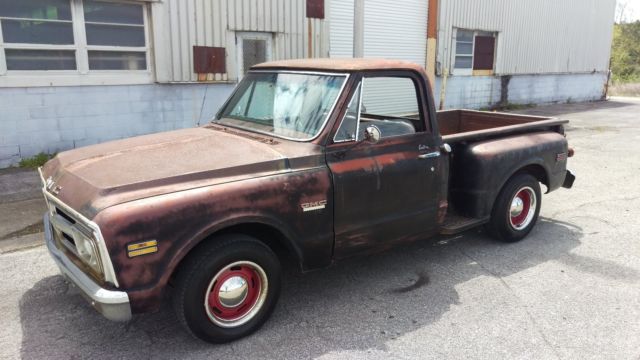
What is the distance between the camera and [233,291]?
3529mm

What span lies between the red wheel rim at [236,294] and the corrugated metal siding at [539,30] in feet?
43.6

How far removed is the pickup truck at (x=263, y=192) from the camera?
3135 millimetres

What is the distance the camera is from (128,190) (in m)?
3.16

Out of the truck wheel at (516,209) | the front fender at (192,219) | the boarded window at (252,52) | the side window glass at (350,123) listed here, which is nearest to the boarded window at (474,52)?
the boarded window at (252,52)

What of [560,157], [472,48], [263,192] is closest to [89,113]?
[263,192]

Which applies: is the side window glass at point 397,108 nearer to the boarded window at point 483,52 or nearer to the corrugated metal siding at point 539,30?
the corrugated metal siding at point 539,30

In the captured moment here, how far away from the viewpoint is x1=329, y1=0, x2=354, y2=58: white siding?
12930 millimetres

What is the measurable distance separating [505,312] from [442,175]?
1247 millimetres

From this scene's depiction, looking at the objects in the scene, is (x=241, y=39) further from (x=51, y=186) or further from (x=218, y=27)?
(x=51, y=186)

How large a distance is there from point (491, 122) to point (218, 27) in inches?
240

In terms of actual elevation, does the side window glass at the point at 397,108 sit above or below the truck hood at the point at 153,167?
above

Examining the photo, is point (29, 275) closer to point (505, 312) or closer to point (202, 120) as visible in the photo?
point (505, 312)

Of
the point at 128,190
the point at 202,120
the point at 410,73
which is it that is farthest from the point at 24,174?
the point at 410,73

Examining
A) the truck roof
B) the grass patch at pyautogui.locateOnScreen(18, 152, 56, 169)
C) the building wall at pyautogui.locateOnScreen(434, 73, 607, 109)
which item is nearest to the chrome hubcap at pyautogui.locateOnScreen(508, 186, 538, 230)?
the truck roof
